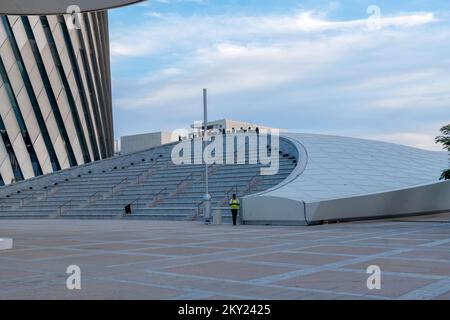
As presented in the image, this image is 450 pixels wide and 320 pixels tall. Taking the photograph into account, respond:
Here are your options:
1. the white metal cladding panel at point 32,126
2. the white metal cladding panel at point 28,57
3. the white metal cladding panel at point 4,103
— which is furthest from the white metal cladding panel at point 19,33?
the white metal cladding panel at point 32,126

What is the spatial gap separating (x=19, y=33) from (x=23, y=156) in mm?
10000

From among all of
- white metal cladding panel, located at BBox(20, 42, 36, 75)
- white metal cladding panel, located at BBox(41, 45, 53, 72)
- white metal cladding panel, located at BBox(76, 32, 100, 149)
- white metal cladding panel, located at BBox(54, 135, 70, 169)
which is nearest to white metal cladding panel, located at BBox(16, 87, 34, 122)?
white metal cladding panel, located at BBox(20, 42, 36, 75)

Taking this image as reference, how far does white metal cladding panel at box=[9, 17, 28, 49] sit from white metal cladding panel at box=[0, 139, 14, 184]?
819 cm

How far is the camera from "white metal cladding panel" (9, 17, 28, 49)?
45.5 meters

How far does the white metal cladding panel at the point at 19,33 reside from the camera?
1793 inches

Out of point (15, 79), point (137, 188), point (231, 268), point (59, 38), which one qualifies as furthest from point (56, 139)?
point (231, 268)

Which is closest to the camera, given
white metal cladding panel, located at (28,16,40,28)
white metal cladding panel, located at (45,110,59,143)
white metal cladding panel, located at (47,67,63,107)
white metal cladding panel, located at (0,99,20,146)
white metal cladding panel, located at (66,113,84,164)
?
white metal cladding panel, located at (0,99,20,146)

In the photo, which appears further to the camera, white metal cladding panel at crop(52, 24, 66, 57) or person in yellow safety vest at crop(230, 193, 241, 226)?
white metal cladding panel at crop(52, 24, 66, 57)

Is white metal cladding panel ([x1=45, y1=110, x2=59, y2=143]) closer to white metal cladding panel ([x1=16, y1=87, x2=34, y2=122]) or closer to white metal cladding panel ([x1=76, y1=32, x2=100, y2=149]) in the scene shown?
white metal cladding panel ([x1=16, y1=87, x2=34, y2=122])

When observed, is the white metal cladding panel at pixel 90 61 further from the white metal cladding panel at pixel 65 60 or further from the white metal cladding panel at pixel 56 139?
the white metal cladding panel at pixel 56 139

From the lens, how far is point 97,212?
30266 millimetres

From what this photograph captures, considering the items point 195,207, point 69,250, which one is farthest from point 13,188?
point 69,250
